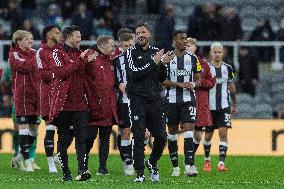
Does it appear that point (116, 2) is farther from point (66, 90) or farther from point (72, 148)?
point (66, 90)

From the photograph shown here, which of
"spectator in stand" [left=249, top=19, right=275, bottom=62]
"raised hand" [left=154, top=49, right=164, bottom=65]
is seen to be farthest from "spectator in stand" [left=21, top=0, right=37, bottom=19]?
"raised hand" [left=154, top=49, right=164, bottom=65]

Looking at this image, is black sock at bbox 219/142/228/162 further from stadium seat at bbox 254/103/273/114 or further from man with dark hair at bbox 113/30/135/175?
stadium seat at bbox 254/103/273/114

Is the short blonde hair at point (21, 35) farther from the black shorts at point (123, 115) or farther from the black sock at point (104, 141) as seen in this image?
the black sock at point (104, 141)

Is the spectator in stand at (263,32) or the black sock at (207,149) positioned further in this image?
the spectator in stand at (263,32)

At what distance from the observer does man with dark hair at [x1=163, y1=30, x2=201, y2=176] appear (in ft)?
66.4

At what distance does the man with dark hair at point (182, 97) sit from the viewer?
2023 centimetres

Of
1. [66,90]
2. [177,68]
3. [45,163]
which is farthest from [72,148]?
[66,90]

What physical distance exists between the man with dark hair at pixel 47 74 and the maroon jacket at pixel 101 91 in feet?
2.36

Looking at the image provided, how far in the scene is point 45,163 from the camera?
23438 millimetres

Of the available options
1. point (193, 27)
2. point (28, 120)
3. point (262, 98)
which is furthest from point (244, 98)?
point (28, 120)

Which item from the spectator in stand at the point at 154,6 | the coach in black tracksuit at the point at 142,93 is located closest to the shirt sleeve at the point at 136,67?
the coach in black tracksuit at the point at 142,93

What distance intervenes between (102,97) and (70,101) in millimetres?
2409

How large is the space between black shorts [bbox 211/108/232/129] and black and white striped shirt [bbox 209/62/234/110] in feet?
0.27

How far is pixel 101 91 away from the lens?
796 inches
